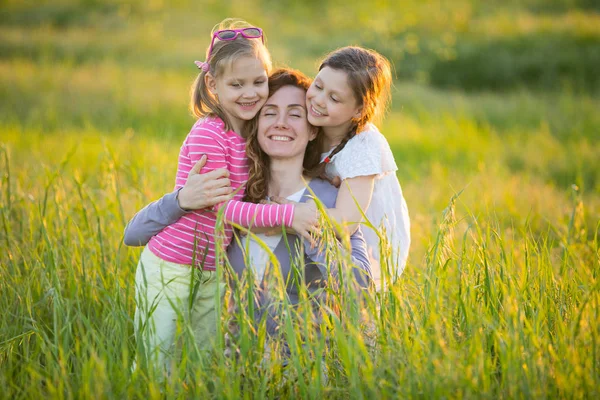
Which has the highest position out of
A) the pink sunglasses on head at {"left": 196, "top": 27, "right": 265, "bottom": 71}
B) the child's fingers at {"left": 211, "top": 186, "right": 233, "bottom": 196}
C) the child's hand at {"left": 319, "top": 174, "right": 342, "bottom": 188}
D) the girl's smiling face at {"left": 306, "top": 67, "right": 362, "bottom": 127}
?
the pink sunglasses on head at {"left": 196, "top": 27, "right": 265, "bottom": 71}

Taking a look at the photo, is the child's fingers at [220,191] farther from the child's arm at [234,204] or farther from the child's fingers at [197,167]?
the child's fingers at [197,167]

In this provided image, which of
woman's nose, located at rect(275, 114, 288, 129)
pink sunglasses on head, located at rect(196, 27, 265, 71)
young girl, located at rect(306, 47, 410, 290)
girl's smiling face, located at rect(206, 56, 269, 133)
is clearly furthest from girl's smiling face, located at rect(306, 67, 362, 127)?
pink sunglasses on head, located at rect(196, 27, 265, 71)

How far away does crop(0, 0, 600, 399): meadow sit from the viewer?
2.22 m

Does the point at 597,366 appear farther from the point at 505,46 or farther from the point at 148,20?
the point at 148,20

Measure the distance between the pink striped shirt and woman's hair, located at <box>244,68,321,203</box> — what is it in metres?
0.05

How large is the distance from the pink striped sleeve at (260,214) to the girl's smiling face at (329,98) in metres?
0.54

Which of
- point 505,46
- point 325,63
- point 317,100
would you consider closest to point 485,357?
point 317,100

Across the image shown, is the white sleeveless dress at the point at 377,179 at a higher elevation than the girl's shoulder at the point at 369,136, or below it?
below

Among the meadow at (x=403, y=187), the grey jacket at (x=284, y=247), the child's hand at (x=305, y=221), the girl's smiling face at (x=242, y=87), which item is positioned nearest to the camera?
the meadow at (x=403, y=187)

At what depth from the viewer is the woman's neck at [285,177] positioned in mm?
3098

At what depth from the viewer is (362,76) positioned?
3.02 metres

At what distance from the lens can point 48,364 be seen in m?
2.39

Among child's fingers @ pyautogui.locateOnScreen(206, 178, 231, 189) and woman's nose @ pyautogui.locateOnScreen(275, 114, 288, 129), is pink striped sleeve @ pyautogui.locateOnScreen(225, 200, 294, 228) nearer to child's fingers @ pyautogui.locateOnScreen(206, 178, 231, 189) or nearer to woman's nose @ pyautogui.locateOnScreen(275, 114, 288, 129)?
child's fingers @ pyautogui.locateOnScreen(206, 178, 231, 189)

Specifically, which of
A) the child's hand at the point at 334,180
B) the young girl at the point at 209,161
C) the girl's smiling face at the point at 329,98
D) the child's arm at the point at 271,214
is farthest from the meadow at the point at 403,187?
the girl's smiling face at the point at 329,98
